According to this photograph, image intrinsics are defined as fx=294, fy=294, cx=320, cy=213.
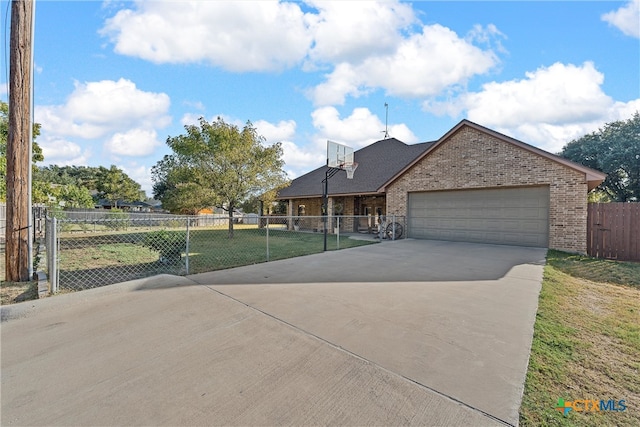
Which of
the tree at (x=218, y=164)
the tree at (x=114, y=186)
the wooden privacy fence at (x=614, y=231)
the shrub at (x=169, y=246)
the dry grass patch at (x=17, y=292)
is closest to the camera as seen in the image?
the dry grass patch at (x=17, y=292)

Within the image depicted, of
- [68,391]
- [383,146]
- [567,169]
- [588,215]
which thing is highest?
[383,146]

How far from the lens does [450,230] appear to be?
13367 millimetres

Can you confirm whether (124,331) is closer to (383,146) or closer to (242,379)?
(242,379)

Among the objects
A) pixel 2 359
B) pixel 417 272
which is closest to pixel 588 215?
pixel 417 272

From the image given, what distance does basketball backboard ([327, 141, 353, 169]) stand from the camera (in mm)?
11789

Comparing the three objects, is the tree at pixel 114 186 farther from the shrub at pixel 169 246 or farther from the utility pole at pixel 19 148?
the utility pole at pixel 19 148

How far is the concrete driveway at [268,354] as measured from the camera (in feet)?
7.26

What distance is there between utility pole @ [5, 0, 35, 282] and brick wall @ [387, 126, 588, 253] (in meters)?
13.5

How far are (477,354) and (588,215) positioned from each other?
34.5ft

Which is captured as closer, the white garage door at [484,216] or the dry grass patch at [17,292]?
the dry grass patch at [17,292]

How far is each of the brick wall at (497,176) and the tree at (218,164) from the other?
7.40 meters

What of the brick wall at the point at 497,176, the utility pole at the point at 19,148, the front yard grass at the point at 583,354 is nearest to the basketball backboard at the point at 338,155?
the brick wall at the point at 497,176

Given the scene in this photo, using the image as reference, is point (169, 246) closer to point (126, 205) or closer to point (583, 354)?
Answer: point (583, 354)

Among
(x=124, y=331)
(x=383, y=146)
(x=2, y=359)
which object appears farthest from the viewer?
(x=383, y=146)
